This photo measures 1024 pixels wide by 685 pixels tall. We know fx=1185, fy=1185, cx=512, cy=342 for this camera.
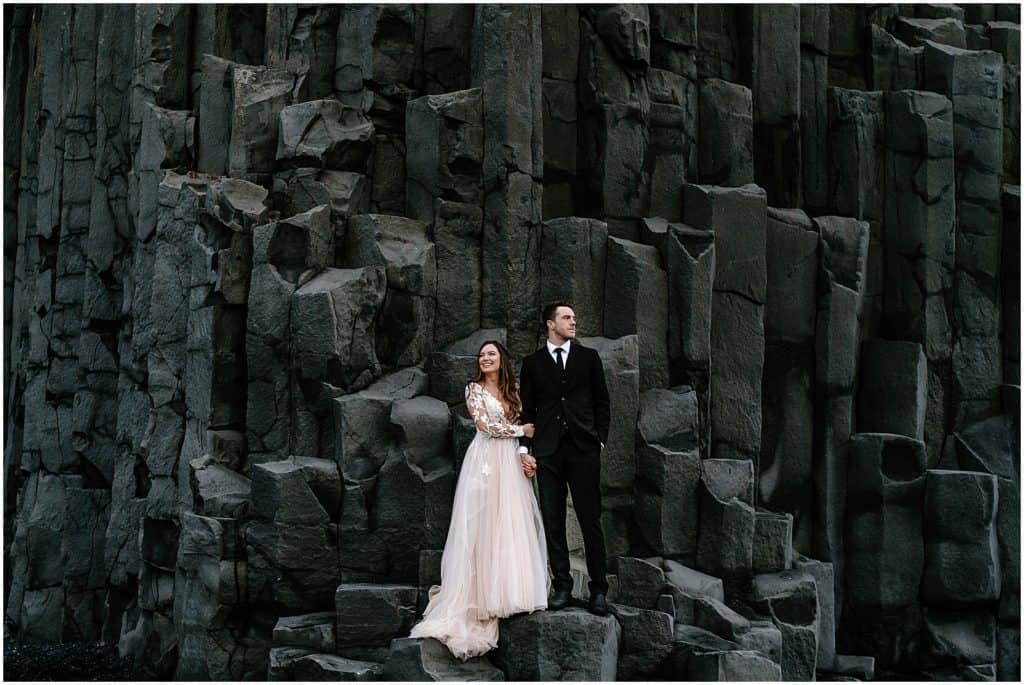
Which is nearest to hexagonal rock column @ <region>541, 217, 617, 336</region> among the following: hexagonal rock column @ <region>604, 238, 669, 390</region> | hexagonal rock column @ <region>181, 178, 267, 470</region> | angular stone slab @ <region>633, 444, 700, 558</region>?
hexagonal rock column @ <region>604, 238, 669, 390</region>

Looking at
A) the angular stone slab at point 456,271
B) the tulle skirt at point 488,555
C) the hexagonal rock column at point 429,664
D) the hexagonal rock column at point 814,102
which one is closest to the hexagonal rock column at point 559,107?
the angular stone slab at point 456,271

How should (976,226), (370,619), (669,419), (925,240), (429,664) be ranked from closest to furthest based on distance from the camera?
(429,664) → (370,619) → (669,419) → (925,240) → (976,226)

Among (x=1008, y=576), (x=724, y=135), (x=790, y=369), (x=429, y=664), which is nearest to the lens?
(x=429, y=664)

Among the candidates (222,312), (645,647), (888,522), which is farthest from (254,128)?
(888,522)

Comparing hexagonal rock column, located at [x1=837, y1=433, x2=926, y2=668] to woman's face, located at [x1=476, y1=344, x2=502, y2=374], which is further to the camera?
hexagonal rock column, located at [x1=837, y1=433, x2=926, y2=668]

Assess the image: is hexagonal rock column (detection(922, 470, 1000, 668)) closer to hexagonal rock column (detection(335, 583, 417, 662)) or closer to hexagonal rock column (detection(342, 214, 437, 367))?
hexagonal rock column (detection(342, 214, 437, 367))

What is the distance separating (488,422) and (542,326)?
2534mm

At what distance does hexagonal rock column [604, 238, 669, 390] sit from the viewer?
1202 cm

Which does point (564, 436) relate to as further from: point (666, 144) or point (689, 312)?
point (666, 144)

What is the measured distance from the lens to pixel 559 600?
9.68 meters

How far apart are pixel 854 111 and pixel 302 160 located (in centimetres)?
663

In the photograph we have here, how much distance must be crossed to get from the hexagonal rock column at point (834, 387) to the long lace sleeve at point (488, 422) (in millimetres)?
4971

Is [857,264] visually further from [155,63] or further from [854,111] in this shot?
[155,63]

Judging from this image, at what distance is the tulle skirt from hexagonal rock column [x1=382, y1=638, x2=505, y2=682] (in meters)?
0.08
